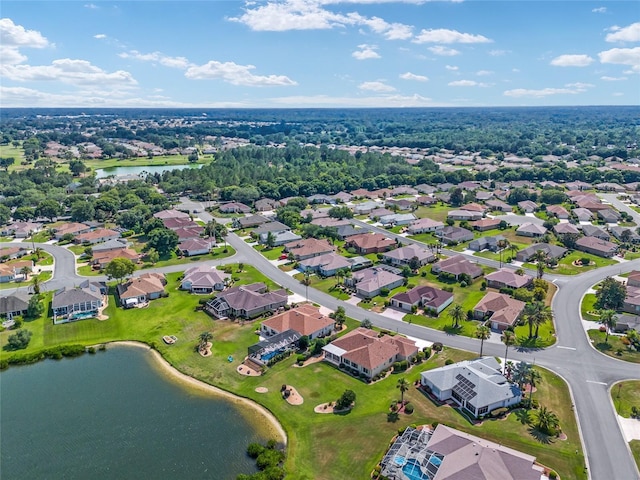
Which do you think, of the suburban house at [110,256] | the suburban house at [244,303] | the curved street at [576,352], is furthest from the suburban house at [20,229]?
the suburban house at [244,303]

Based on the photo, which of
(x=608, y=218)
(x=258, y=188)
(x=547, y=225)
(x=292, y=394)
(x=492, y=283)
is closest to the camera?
(x=292, y=394)

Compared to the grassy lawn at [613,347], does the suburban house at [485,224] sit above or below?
above

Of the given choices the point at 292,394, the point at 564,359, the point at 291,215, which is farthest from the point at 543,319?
the point at 291,215

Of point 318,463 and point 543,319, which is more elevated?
point 543,319

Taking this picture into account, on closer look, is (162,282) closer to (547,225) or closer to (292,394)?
(292,394)

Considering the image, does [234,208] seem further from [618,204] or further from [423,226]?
[618,204]

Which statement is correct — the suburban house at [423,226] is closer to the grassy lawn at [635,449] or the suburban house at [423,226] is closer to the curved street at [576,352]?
the curved street at [576,352]

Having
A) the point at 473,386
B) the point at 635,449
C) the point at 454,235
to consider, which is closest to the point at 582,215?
the point at 454,235
